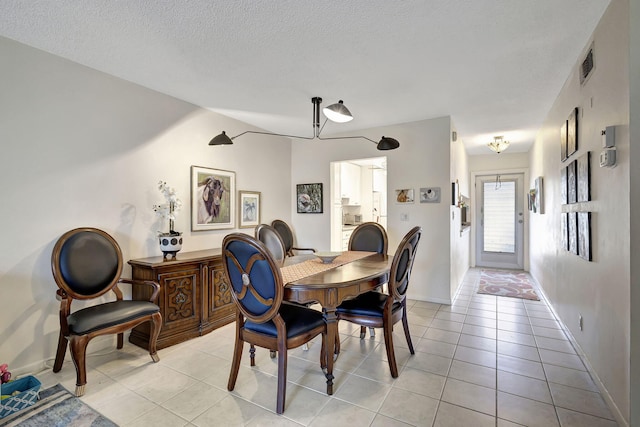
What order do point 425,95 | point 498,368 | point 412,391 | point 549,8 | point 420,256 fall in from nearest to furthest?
point 549,8, point 412,391, point 498,368, point 425,95, point 420,256

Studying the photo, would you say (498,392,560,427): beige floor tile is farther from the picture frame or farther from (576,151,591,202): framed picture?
the picture frame

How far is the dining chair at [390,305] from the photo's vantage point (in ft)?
7.23

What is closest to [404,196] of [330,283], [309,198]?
[309,198]

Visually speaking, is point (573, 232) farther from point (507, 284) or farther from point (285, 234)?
point (285, 234)

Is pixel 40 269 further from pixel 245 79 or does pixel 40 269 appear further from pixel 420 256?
pixel 420 256

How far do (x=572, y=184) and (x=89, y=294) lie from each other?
405cm

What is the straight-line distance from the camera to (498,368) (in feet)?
7.63

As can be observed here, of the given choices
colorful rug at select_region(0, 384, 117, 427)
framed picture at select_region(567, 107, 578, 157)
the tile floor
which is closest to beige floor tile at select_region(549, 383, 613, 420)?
the tile floor

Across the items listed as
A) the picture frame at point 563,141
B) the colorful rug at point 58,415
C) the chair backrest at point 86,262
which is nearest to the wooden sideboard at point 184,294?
the chair backrest at point 86,262

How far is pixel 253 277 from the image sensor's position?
6.05ft

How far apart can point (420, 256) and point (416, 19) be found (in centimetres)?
293

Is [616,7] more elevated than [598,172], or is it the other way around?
[616,7]

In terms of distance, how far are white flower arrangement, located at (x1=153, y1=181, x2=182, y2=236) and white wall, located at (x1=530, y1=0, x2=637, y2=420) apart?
3.41 metres

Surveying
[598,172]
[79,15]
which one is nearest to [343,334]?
[598,172]
